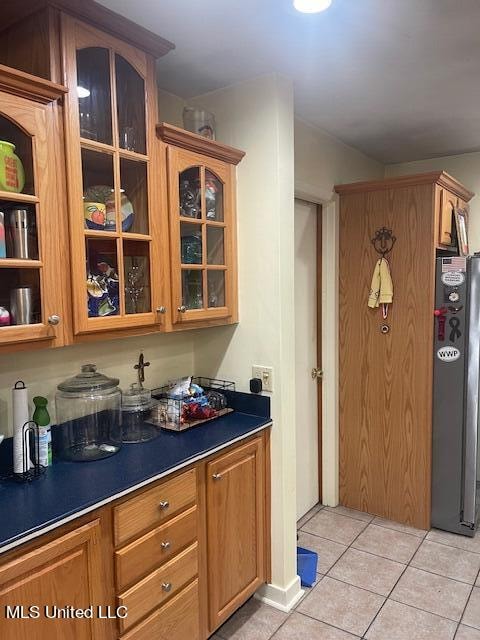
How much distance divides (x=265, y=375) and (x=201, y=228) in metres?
0.74

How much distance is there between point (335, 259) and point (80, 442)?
6.66 feet

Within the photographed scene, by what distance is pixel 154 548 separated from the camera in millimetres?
1676

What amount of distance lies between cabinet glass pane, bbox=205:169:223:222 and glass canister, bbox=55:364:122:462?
856mm

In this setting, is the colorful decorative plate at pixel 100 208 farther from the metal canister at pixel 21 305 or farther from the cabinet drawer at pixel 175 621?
the cabinet drawer at pixel 175 621

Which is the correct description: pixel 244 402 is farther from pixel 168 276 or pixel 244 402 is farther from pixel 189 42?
A: pixel 189 42

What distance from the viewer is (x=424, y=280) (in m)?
2.94

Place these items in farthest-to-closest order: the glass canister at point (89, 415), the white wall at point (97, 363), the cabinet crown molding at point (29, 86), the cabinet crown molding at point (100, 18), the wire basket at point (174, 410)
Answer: the wire basket at point (174, 410) < the glass canister at point (89, 415) < the white wall at point (97, 363) < the cabinet crown molding at point (100, 18) < the cabinet crown molding at point (29, 86)

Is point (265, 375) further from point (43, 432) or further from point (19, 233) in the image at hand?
point (19, 233)

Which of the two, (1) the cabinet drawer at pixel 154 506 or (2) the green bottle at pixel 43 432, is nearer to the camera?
(1) the cabinet drawer at pixel 154 506

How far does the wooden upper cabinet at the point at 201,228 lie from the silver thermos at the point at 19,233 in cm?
59

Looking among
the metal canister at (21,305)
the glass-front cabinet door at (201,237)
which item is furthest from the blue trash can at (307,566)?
the metal canister at (21,305)

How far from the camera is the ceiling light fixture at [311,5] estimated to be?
1.59 metres

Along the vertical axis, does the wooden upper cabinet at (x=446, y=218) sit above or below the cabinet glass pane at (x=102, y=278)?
above

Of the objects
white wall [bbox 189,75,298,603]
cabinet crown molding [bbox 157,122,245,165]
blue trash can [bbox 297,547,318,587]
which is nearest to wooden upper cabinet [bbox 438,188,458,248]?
white wall [bbox 189,75,298,603]
